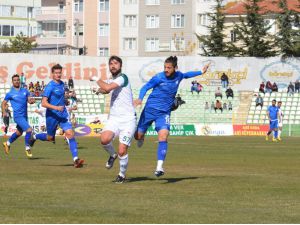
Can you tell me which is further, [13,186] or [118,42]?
[118,42]

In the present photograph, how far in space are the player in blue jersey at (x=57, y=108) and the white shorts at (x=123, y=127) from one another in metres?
4.13

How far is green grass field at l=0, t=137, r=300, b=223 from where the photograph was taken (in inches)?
486

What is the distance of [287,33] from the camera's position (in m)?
82.8

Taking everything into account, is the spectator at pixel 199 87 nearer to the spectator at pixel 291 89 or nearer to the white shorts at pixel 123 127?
the spectator at pixel 291 89

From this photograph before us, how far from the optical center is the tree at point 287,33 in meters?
80.1

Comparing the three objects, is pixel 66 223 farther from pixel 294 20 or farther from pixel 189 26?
pixel 189 26

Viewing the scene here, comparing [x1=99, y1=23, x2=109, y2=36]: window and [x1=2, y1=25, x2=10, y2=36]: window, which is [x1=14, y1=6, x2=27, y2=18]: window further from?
Answer: [x1=99, y1=23, x2=109, y2=36]: window

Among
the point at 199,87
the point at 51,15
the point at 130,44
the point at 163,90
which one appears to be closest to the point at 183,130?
the point at 199,87

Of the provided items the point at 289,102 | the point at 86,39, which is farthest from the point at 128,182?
the point at 86,39

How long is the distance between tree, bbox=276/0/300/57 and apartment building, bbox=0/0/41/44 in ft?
214

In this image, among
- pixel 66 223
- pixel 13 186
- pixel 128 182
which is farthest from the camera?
Result: pixel 128 182

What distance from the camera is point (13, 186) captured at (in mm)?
16812

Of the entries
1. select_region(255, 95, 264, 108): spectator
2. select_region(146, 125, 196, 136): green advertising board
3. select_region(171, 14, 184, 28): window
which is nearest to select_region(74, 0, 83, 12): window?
select_region(171, 14, 184, 28): window

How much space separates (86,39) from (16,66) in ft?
165
